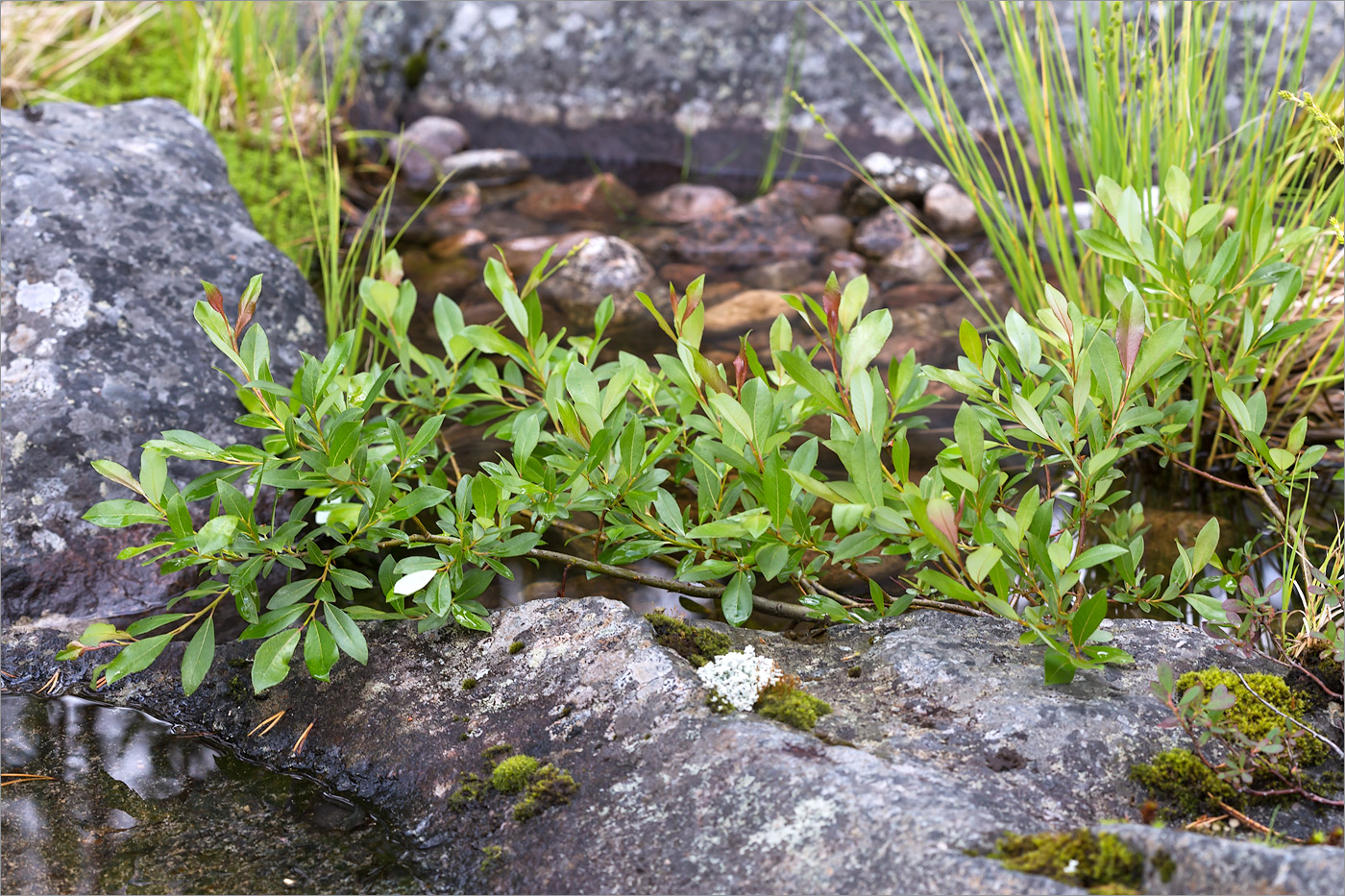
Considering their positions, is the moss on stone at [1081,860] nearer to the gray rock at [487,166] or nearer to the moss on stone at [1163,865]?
the moss on stone at [1163,865]

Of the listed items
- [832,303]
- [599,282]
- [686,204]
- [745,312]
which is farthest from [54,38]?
[832,303]

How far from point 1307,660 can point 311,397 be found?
1.65 metres

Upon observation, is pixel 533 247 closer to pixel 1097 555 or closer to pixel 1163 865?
pixel 1097 555

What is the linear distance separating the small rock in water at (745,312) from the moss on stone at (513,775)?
8.08 feet

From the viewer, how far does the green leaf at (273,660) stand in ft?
5.03

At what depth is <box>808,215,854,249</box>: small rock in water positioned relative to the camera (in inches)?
178

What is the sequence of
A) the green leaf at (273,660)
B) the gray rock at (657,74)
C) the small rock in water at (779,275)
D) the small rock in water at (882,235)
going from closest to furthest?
the green leaf at (273,660) → the small rock in water at (779,275) → the small rock in water at (882,235) → the gray rock at (657,74)

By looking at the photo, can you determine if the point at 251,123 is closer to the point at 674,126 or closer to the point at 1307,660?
the point at 674,126

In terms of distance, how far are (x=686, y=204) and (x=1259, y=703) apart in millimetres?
3766

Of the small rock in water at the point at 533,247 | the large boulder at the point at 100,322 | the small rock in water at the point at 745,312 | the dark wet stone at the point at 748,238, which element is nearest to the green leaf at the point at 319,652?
the large boulder at the point at 100,322

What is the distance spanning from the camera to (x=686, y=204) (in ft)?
15.6

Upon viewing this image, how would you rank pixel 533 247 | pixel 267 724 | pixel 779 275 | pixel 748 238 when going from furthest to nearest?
pixel 748 238 < pixel 533 247 < pixel 779 275 < pixel 267 724

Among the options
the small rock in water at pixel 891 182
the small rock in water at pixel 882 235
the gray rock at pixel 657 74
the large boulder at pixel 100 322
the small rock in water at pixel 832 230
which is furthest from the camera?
the gray rock at pixel 657 74

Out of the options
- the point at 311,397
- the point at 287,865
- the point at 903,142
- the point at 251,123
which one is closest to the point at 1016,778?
A: the point at 287,865
